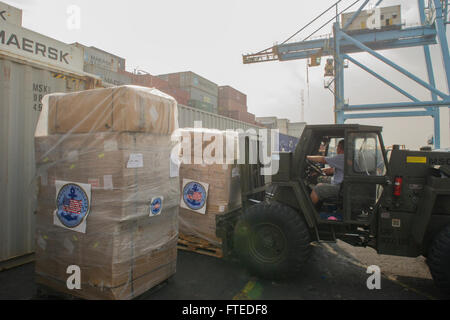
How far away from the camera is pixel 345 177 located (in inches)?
136

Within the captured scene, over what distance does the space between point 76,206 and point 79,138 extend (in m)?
0.70

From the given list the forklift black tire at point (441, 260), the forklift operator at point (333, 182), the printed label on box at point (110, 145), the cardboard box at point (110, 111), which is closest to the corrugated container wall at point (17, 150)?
the cardboard box at point (110, 111)

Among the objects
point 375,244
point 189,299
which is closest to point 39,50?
point 189,299

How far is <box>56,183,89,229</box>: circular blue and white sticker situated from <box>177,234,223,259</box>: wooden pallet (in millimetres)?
2018

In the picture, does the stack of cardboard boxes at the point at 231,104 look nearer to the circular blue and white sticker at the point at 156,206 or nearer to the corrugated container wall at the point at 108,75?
the corrugated container wall at the point at 108,75

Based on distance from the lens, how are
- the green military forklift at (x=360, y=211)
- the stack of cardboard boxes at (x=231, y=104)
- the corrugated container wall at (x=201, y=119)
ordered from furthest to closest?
the stack of cardboard boxes at (x=231, y=104)
the corrugated container wall at (x=201, y=119)
the green military forklift at (x=360, y=211)

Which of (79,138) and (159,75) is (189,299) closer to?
(79,138)

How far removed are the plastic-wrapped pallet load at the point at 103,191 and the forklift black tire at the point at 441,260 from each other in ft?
9.74

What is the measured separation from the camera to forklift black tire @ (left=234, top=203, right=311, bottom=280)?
3449mm

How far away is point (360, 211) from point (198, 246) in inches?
95.5

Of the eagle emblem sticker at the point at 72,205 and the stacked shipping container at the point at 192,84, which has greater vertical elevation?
the stacked shipping container at the point at 192,84

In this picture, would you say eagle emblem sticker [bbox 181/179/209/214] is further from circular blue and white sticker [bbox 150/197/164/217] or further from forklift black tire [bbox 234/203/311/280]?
circular blue and white sticker [bbox 150/197/164/217]

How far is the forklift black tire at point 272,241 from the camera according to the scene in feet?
11.3

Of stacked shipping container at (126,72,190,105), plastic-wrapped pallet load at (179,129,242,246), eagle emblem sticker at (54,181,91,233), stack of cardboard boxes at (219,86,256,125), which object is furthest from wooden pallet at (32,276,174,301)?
stack of cardboard boxes at (219,86,256,125)
